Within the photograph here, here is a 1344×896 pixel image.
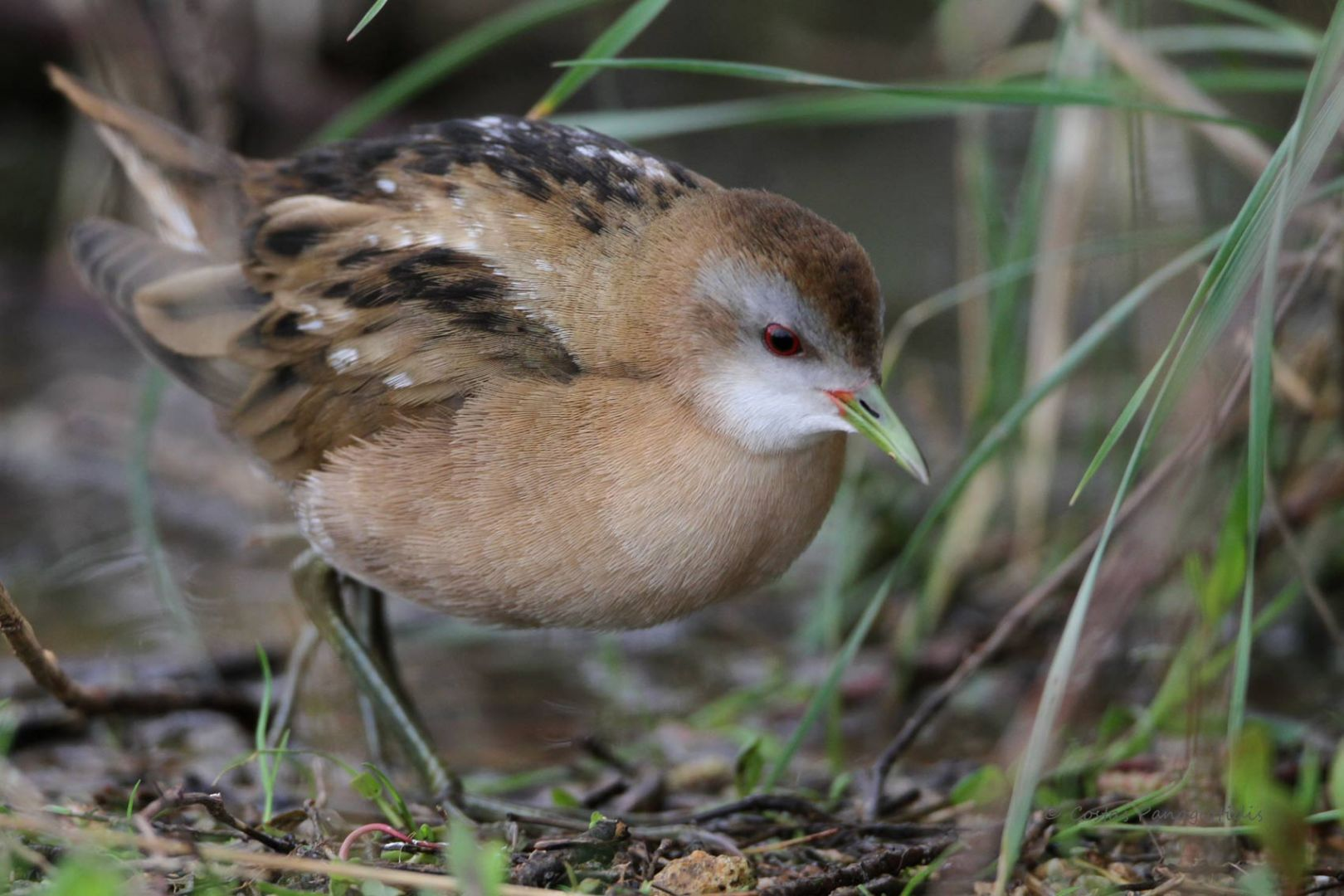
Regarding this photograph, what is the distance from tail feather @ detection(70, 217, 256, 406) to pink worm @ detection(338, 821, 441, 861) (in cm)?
143

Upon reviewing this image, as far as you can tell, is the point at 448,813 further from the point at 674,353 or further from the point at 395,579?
the point at 674,353

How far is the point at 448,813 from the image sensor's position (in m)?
3.29

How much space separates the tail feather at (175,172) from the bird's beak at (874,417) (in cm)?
181

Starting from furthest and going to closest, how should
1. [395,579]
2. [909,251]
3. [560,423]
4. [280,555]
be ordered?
[909,251], [280,555], [395,579], [560,423]

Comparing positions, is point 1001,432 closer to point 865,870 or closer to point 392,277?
point 865,870

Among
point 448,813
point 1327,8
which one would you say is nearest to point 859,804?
point 448,813

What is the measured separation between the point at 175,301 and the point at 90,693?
107cm

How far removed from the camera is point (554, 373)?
3277 mm

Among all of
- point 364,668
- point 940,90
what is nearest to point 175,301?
point 364,668

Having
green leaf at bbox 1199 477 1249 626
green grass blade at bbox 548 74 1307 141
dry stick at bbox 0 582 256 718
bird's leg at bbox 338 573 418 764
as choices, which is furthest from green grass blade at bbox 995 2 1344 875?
bird's leg at bbox 338 573 418 764

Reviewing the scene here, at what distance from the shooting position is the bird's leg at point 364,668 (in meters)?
3.70

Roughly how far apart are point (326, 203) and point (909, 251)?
4.62 metres

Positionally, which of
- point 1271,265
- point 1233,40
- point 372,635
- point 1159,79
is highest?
point 1233,40

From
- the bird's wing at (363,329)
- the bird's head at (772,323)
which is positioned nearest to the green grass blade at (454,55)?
the bird's wing at (363,329)
